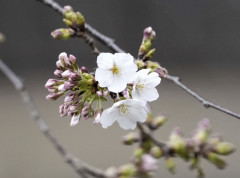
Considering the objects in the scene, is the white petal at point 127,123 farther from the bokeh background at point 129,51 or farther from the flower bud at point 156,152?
the bokeh background at point 129,51

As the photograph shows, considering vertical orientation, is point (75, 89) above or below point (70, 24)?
below

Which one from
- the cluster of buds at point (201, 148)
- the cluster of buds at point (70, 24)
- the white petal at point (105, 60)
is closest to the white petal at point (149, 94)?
the white petal at point (105, 60)

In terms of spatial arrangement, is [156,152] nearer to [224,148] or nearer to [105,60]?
[224,148]

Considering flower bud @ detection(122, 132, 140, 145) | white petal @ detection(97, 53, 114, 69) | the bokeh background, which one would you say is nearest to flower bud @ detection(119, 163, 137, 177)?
white petal @ detection(97, 53, 114, 69)

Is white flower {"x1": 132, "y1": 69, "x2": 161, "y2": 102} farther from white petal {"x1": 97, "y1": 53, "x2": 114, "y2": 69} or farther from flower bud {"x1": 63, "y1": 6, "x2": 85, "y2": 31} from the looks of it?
flower bud {"x1": 63, "y1": 6, "x2": 85, "y2": 31}

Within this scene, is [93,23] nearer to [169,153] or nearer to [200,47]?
[200,47]

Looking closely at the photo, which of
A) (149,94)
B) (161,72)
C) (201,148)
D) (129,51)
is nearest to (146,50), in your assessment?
(161,72)
